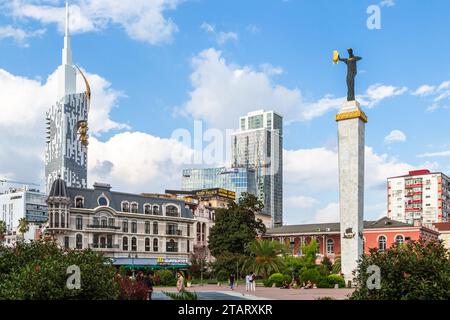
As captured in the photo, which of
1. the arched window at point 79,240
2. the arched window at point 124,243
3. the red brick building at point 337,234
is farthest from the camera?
the red brick building at point 337,234

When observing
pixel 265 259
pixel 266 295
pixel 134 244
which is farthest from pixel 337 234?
pixel 266 295

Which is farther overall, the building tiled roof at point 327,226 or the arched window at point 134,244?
the building tiled roof at point 327,226

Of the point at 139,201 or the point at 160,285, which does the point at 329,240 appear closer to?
the point at 139,201

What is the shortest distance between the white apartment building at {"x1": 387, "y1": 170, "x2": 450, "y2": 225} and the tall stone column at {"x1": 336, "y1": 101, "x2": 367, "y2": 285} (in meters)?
80.9

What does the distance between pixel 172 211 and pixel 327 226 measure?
23.1 metres

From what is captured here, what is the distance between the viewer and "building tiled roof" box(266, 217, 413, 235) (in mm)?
71875

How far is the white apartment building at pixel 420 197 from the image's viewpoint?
11581 centimetres

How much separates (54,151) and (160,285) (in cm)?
15708

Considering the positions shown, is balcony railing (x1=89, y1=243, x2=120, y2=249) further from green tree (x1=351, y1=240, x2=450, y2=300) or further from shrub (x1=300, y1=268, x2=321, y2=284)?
green tree (x1=351, y1=240, x2=450, y2=300)

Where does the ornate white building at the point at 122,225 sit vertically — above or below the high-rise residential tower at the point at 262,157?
below

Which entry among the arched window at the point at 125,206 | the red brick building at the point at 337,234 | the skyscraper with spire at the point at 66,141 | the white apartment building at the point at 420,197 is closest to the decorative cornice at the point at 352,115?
the red brick building at the point at 337,234

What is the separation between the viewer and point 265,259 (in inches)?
2057

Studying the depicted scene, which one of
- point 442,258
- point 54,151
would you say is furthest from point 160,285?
point 54,151

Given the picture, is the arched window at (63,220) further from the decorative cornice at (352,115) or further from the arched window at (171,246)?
the decorative cornice at (352,115)
